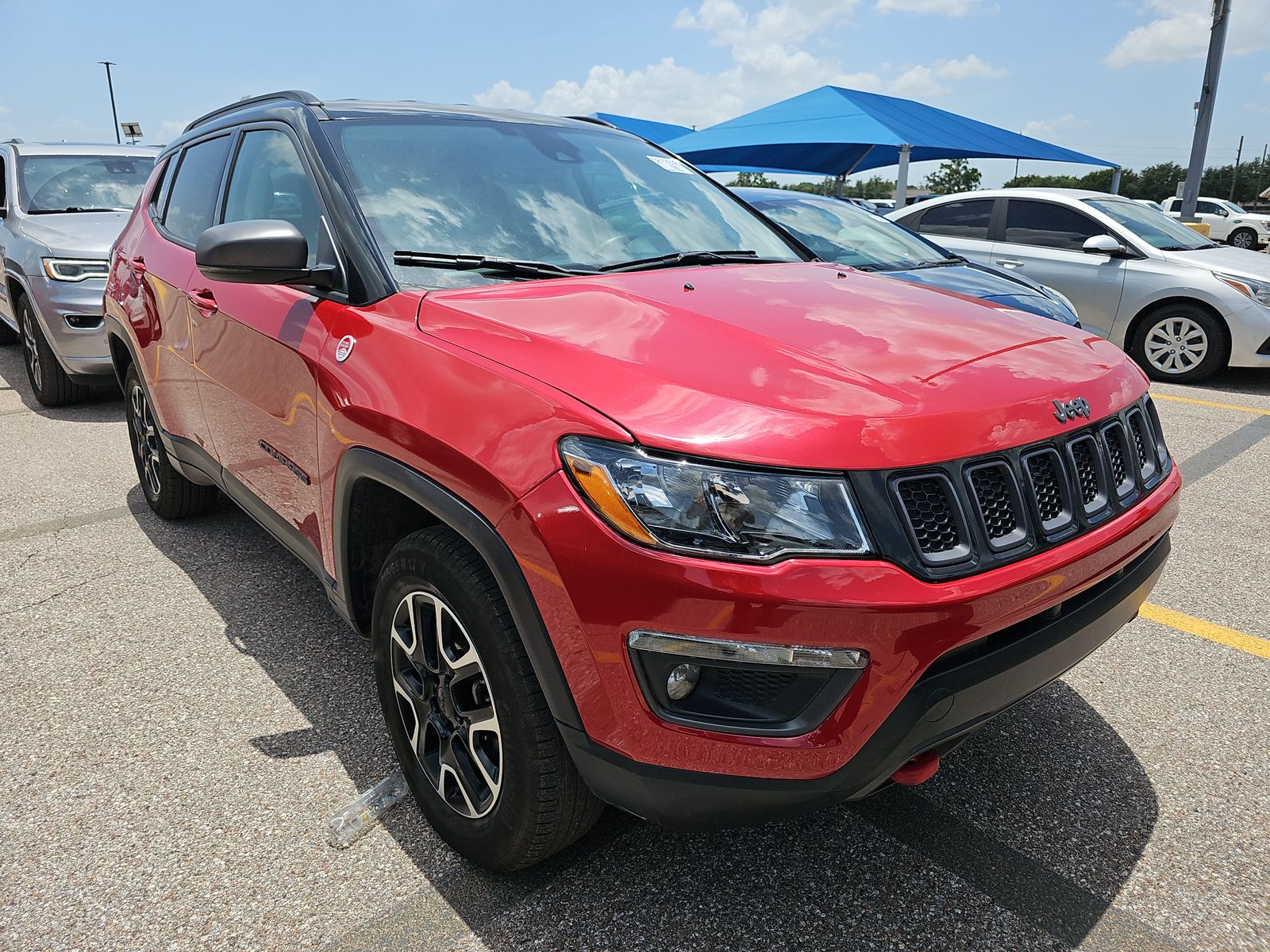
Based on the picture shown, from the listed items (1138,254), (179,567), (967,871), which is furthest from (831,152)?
(967,871)

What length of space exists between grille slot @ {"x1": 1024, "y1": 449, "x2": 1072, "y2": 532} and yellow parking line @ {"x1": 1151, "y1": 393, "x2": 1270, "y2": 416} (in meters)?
5.71

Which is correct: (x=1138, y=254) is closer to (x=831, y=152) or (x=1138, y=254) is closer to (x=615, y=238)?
(x=615, y=238)

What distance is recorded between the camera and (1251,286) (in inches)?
294

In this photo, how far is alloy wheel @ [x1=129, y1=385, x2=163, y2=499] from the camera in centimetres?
413

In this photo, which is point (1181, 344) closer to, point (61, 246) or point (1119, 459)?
point (1119, 459)

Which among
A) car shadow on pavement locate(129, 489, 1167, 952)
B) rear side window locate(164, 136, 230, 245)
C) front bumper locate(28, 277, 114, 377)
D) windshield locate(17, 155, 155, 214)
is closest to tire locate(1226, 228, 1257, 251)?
windshield locate(17, 155, 155, 214)

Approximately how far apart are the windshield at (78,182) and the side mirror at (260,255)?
5840 millimetres

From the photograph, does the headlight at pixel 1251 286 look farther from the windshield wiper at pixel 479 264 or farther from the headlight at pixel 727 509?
the headlight at pixel 727 509

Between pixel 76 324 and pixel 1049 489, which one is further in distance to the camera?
pixel 76 324

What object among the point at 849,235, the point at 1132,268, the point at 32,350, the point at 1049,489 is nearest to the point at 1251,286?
the point at 1132,268

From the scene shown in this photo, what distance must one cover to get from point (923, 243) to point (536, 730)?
6.32 m

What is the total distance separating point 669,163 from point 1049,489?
2.01 m

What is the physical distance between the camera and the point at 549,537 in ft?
5.34

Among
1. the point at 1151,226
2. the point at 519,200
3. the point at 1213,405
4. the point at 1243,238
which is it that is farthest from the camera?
the point at 1243,238
